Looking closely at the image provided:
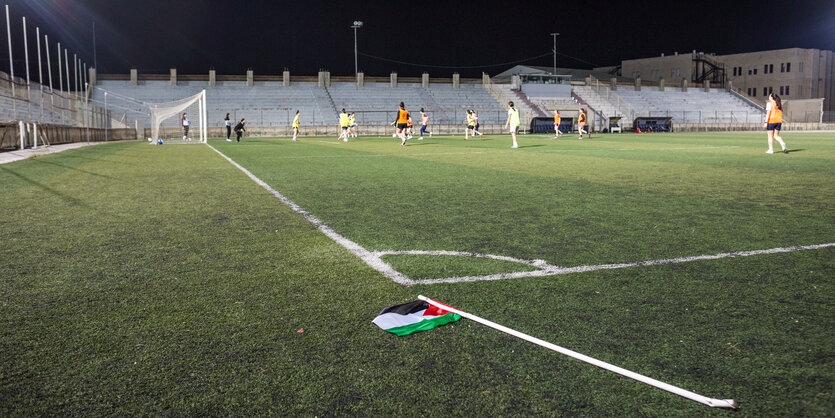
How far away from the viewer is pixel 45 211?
24.7 feet

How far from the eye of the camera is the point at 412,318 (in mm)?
3314

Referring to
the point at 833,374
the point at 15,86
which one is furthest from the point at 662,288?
the point at 15,86

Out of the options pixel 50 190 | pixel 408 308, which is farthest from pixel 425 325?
pixel 50 190

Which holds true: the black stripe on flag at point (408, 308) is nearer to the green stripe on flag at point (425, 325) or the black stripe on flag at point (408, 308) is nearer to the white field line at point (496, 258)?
the green stripe on flag at point (425, 325)

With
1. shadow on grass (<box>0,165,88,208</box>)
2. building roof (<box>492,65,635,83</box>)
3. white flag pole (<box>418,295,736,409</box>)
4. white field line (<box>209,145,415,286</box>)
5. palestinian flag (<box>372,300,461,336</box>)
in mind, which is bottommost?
white flag pole (<box>418,295,736,409</box>)

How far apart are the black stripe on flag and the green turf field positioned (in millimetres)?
143

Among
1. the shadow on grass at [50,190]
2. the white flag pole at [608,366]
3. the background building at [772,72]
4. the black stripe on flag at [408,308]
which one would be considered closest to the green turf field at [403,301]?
the white flag pole at [608,366]

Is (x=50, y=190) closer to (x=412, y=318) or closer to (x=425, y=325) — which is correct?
(x=412, y=318)

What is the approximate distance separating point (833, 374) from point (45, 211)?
8.20 meters

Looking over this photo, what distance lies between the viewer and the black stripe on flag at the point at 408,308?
11.1 ft

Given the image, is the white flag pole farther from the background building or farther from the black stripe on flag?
the background building

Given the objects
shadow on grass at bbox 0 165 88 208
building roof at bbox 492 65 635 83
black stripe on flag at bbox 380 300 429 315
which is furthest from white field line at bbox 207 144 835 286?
building roof at bbox 492 65 635 83

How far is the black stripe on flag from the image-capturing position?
3.39 meters

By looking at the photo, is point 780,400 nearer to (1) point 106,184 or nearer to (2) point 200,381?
(2) point 200,381
